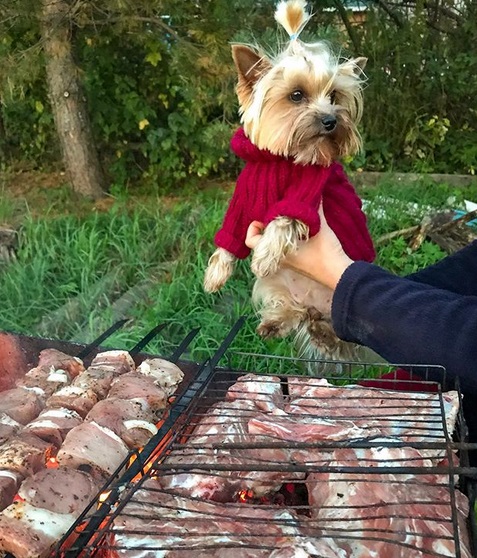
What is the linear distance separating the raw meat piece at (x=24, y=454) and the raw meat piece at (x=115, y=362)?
433 millimetres

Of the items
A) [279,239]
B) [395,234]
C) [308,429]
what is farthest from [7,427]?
[395,234]

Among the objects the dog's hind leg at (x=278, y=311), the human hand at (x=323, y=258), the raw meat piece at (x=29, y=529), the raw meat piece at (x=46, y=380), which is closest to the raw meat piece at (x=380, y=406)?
the human hand at (x=323, y=258)

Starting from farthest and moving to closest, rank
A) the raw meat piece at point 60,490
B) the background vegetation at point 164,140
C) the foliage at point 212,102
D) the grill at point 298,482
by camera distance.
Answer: the foliage at point 212,102
the background vegetation at point 164,140
the raw meat piece at point 60,490
the grill at point 298,482

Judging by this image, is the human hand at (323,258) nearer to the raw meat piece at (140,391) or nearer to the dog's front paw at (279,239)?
the dog's front paw at (279,239)

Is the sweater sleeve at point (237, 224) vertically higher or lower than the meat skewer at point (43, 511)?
higher

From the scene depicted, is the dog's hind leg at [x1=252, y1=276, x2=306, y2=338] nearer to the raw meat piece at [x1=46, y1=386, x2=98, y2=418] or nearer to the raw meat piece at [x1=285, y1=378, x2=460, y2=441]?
the raw meat piece at [x1=285, y1=378, x2=460, y2=441]

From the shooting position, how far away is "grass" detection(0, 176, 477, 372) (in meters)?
3.19

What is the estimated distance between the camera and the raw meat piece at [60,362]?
7.01 ft

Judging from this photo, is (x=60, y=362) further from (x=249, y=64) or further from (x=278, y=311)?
(x=249, y=64)

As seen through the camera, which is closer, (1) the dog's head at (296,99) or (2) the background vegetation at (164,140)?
(1) the dog's head at (296,99)

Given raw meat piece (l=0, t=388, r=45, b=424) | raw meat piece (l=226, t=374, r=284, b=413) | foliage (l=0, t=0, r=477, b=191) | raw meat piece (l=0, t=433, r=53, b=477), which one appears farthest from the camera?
foliage (l=0, t=0, r=477, b=191)

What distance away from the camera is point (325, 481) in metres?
1.34

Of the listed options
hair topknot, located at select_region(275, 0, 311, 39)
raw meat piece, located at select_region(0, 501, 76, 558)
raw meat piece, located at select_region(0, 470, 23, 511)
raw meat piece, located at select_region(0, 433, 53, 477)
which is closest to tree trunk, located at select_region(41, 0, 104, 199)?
hair topknot, located at select_region(275, 0, 311, 39)

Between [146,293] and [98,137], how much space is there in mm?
2724
